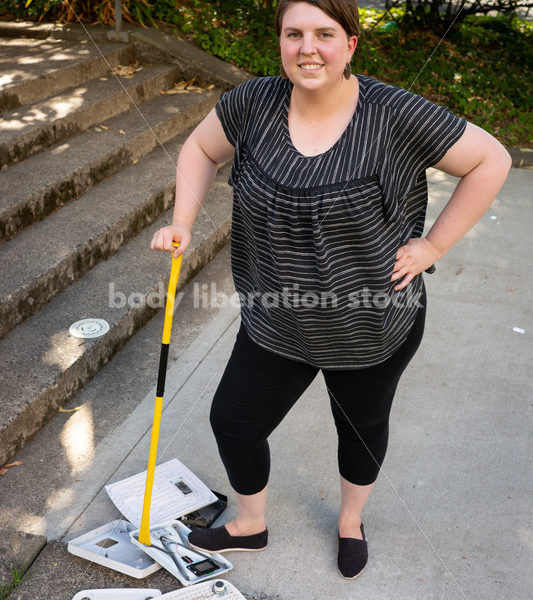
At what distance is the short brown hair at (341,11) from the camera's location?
1767 millimetres

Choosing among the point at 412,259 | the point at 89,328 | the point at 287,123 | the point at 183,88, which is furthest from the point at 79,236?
the point at 183,88

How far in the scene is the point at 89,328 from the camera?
353cm

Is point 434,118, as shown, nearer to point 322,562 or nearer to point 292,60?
point 292,60

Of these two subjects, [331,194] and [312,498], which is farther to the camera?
[312,498]

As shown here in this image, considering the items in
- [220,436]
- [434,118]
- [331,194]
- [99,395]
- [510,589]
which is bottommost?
[99,395]

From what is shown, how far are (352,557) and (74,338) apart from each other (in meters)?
1.72

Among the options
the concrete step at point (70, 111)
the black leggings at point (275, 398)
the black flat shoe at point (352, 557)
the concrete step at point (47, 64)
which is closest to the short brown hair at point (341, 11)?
the black leggings at point (275, 398)

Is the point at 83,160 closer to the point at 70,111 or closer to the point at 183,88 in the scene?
the point at 70,111

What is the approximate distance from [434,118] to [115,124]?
3847 mm

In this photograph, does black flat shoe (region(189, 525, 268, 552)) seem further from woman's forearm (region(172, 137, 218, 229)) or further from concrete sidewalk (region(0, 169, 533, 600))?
woman's forearm (region(172, 137, 218, 229))

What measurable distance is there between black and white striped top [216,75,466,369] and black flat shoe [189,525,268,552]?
0.78 meters

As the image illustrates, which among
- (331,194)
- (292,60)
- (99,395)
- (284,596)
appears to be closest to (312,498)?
(284,596)

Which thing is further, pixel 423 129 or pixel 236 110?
pixel 236 110

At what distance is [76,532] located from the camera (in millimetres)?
2592
